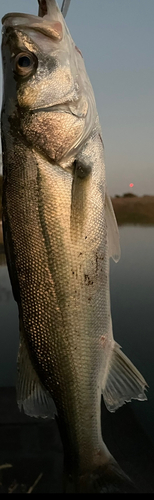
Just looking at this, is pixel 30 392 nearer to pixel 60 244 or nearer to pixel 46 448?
pixel 60 244

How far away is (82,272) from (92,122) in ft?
2.36

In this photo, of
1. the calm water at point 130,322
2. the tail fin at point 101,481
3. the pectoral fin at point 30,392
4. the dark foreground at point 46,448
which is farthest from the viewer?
the calm water at point 130,322

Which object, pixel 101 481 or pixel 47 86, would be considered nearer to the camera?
pixel 101 481

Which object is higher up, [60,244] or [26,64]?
[26,64]

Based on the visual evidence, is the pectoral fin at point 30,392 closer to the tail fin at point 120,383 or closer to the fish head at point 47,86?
the tail fin at point 120,383

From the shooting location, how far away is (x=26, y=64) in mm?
1571

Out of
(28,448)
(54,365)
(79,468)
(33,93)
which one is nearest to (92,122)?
(33,93)

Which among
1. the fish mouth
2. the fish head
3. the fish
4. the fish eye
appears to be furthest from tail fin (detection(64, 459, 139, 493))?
the fish mouth

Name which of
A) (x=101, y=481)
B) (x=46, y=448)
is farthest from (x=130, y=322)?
(x=101, y=481)

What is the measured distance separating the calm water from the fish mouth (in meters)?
2.60

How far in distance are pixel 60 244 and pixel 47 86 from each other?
2.49 feet

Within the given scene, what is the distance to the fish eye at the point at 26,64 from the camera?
157cm

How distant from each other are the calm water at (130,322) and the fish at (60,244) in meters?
2.33

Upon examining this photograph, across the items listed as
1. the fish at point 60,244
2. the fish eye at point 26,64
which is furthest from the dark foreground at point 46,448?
the fish eye at point 26,64
